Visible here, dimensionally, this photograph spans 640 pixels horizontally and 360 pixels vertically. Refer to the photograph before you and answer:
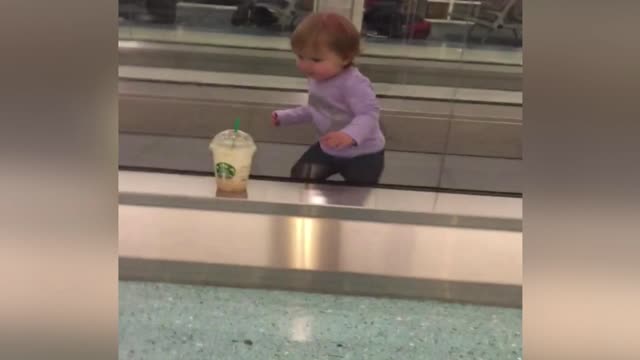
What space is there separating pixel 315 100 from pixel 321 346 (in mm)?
1348

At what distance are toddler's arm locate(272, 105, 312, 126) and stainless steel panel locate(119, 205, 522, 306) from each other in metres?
0.88

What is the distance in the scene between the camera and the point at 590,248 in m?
0.38

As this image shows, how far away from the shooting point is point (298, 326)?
1679 mm

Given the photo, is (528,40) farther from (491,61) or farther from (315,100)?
(491,61)

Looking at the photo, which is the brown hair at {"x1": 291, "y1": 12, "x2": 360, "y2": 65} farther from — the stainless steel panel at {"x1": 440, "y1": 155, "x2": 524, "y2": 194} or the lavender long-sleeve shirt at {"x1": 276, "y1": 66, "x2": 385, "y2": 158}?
the stainless steel panel at {"x1": 440, "y1": 155, "x2": 524, "y2": 194}

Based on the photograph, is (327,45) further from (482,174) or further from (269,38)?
(269,38)

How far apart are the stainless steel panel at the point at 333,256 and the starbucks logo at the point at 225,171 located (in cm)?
23

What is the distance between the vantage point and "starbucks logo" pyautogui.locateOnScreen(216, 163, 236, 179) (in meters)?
2.18

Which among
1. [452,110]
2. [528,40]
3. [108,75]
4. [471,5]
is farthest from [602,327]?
[471,5]

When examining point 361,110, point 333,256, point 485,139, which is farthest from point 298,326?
point 485,139

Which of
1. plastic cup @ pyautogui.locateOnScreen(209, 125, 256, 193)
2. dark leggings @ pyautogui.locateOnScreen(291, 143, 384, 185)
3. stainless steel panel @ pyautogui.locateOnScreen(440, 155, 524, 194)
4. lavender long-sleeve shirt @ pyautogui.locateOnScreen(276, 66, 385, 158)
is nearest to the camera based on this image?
plastic cup @ pyautogui.locateOnScreen(209, 125, 256, 193)

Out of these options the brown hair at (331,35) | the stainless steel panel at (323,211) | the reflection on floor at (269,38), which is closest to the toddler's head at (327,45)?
the brown hair at (331,35)

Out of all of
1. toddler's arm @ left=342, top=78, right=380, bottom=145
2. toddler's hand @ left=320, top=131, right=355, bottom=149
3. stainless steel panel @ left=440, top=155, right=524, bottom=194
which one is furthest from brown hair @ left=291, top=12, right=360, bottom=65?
stainless steel panel @ left=440, top=155, right=524, bottom=194

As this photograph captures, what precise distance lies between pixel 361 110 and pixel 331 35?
312mm
